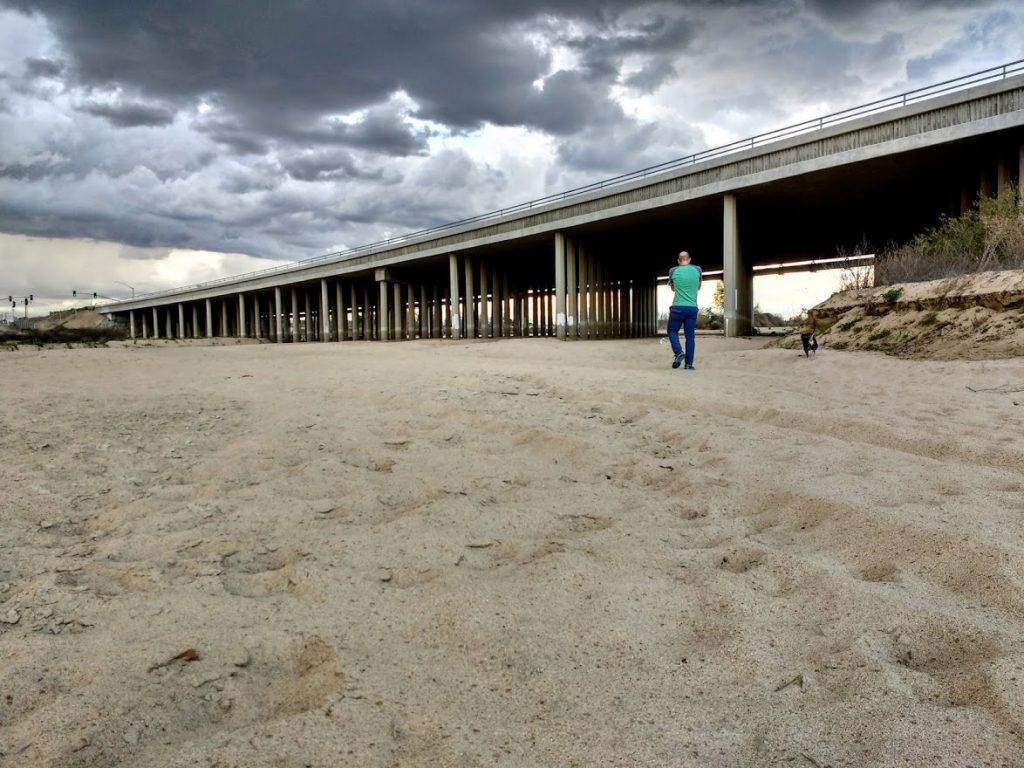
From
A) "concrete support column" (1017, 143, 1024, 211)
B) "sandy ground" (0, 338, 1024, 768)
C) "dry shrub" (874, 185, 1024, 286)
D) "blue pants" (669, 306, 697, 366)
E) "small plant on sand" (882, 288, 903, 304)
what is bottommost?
"sandy ground" (0, 338, 1024, 768)

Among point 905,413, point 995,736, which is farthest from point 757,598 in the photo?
point 905,413

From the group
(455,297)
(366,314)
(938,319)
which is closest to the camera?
(938,319)

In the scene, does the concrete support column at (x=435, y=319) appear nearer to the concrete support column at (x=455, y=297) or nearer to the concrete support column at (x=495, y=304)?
the concrete support column at (x=495, y=304)

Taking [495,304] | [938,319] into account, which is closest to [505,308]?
[495,304]

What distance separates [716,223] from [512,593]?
26.0m

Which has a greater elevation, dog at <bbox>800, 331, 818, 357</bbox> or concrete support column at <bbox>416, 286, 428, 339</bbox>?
concrete support column at <bbox>416, 286, 428, 339</bbox>

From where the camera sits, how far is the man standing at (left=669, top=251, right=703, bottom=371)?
395 inches

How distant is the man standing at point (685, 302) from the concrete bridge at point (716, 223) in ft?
34.1

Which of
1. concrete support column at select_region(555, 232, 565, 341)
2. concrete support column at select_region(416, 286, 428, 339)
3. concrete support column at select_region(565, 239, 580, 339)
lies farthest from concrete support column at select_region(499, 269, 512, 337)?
concrete support column at select_region(555, 232, 565, 341)

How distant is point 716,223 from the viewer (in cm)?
2531

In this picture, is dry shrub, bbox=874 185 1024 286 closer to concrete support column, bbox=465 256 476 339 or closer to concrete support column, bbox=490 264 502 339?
concrete support column, bbox=465 256 476 339

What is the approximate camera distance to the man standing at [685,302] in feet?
32.9

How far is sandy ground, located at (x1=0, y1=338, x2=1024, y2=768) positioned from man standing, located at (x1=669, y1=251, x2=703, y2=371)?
4.87 meters

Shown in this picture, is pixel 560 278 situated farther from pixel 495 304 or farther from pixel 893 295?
pixel 893 295
